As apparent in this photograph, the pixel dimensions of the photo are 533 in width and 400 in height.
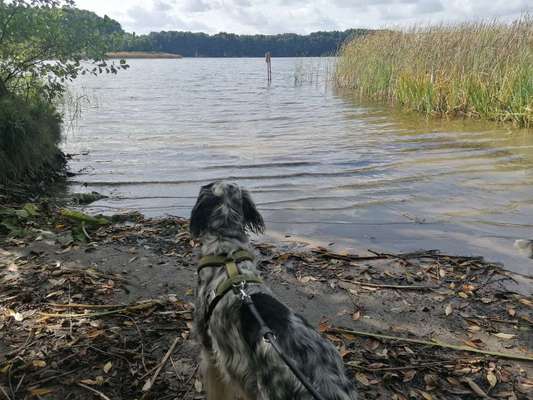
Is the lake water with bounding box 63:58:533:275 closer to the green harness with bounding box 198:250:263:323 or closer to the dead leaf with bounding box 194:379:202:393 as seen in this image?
the dead leaf with bounding box 194:379:202:393

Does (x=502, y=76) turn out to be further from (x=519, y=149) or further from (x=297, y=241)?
(x=297, y=241)

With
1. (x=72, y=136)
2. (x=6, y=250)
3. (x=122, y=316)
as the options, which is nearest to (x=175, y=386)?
(x=122, y=316)

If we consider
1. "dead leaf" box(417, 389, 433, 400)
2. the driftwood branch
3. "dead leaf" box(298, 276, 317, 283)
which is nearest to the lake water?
"dead leaf" box(298, 276, 317, 283)

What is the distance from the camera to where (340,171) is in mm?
10742

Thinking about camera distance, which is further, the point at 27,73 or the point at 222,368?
the point at 27,73

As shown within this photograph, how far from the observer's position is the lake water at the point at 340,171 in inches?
286

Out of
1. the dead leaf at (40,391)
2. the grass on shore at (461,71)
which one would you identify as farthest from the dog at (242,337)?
the grass on shore at (461,71)

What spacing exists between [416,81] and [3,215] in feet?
50.9

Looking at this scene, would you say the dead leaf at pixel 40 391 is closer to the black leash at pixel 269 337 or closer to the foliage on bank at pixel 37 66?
the black leash at pixel 269 337

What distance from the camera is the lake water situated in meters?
7.27

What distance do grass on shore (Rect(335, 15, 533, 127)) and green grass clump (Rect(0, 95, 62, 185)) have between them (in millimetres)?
12924

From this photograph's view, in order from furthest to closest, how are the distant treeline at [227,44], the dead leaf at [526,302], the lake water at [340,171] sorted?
the distant treeline at [227,44], the lake water at [340,171], the dead leaf at [526,302]

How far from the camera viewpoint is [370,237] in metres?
6.93

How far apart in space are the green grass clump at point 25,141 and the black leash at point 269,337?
6.89 metres
